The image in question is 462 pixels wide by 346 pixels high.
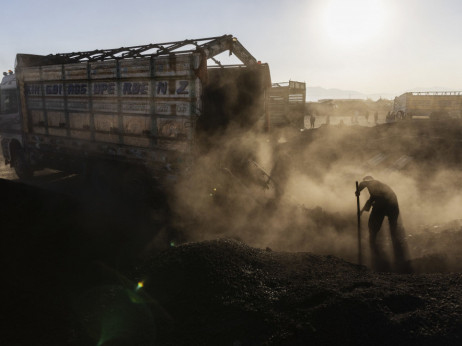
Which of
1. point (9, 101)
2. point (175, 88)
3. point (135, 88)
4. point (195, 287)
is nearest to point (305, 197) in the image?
point (175, 88)

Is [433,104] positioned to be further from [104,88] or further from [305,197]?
[104,88]

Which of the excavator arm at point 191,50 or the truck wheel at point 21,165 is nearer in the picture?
the excavator arm at point 191,50

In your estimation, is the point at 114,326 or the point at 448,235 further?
the point at 448,235

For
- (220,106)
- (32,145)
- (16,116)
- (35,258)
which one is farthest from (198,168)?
(16,116)

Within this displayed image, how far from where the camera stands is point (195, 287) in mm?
4090

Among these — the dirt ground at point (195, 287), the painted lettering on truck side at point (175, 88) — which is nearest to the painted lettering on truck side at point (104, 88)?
the painted lettering on truck side at point (175, 88)

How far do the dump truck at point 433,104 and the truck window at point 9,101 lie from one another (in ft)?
102

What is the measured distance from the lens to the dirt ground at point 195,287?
3367 millimetres

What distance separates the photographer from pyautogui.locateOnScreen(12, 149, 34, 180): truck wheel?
37.6 ft

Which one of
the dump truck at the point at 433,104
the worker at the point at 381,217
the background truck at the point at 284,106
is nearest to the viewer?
the worker at the point at 381,217

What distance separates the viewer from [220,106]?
27.8ft

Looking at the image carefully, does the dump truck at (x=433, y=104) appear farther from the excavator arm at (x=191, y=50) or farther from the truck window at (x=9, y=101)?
the truck window at (x=9, y=101)

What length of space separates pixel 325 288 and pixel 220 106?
18.6ft

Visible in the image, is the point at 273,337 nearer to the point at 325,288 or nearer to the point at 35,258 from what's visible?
the point at 325,288
